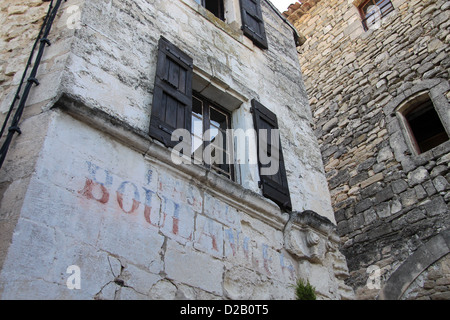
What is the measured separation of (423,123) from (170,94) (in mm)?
5437

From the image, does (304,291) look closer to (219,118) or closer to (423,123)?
(219,118)

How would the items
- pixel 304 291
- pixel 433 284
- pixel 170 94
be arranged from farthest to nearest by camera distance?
pixel 433 284 < pixel 170 94 < pixel 304 291

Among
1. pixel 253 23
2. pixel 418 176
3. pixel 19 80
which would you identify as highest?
pixel 253 23

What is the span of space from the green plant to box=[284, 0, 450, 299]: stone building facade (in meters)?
2.71

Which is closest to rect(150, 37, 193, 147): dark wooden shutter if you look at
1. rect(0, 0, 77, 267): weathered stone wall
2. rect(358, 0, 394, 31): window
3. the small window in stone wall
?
rect(0, 0, 77, 267): weathered stone wall

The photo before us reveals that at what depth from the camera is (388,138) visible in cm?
740

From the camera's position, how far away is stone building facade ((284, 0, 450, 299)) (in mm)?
6059

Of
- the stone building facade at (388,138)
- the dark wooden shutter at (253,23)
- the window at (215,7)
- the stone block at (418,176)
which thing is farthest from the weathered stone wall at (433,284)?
the window at (215,7)

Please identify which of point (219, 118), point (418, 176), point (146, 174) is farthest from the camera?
point (418, 176)

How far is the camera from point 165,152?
345 centimetres

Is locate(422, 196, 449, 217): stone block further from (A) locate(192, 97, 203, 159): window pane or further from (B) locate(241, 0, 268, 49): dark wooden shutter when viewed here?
(A) locate(192, 97, 203, 159): window pane

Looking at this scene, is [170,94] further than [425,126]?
No

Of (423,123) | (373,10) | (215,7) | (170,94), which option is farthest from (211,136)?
(373,10)

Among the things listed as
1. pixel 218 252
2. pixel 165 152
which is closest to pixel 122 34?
pixel 165 152
